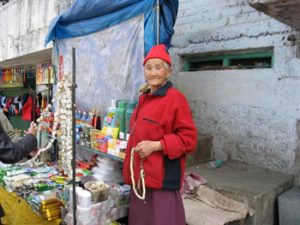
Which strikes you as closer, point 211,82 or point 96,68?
point 96,68

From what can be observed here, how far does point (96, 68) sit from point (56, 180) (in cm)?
148

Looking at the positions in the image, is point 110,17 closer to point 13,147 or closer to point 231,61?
point 231,61

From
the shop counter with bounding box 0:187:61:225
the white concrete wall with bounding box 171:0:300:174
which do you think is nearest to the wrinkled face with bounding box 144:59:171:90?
the shop counter with bounding box 0:187:61:225

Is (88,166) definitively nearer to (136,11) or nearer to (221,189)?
(221,189)

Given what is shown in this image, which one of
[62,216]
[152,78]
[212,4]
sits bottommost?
[62,216]

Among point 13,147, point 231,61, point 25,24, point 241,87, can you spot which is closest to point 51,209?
point 13,147

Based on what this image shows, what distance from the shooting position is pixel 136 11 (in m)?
3.04

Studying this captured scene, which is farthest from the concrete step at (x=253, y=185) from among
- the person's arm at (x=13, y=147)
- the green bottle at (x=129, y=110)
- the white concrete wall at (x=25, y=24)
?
the white concrete wall at (x=25, y=24)

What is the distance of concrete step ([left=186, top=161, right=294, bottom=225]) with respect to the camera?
2.94 meters

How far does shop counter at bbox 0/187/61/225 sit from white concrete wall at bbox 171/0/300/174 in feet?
8.25

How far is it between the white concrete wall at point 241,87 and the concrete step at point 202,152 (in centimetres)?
10

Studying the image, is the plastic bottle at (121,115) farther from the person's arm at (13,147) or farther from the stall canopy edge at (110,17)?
the person's arm at (13,147)

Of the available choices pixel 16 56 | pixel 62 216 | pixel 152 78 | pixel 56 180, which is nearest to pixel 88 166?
pixel 56 180

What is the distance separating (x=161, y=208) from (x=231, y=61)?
261cm
